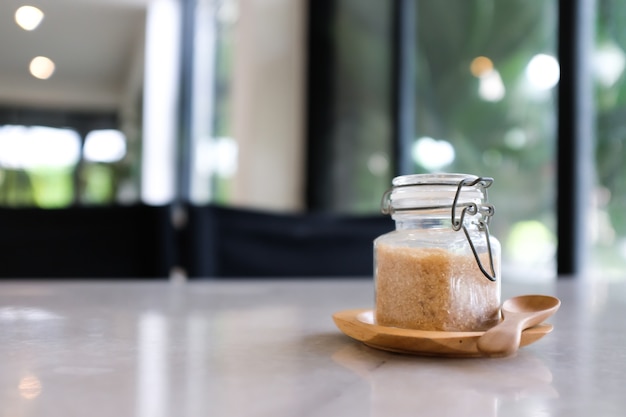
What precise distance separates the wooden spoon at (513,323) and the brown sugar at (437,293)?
21 mm

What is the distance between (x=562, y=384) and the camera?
0.35 m

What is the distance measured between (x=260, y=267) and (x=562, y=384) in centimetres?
105

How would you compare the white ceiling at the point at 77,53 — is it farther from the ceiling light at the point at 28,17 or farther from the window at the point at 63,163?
the window at the point at 63,163

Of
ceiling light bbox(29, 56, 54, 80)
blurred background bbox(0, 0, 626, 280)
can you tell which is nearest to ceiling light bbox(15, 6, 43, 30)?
blurred background bbox(0, 0, 626, 280)

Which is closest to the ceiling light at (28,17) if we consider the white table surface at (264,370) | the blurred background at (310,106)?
the blurred background at (310,106)

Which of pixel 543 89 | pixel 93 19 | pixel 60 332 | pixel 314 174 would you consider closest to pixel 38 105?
pixel 93 19

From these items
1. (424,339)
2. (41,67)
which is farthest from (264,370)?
(41,67)

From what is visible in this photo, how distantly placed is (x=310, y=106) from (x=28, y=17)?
8.82ft

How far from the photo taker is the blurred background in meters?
1.82

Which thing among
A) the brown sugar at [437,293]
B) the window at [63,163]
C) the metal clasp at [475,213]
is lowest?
the brown sugar at [437,293]

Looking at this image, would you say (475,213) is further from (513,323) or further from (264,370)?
(264,370)

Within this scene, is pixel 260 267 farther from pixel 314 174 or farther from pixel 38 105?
pixel 38 105

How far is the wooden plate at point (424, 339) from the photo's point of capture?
39cm

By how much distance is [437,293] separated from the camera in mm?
439
